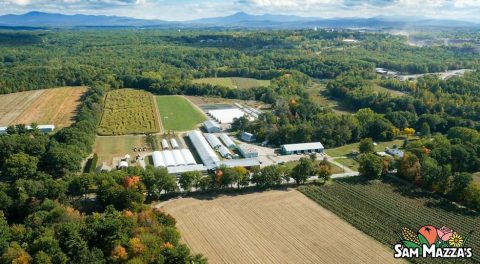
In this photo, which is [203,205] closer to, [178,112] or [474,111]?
[178,112]

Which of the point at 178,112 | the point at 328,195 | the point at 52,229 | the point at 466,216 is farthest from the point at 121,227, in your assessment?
the point at 178,112

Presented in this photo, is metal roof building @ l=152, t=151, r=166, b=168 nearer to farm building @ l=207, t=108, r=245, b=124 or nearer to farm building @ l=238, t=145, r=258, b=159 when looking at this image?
farm building @ l=238, t=145, r=258, b=159

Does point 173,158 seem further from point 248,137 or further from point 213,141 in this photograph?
point 248,137

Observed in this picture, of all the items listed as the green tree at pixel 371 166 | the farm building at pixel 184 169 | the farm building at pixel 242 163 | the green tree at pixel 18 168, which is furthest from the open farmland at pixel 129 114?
the green tree at pixel 371 166

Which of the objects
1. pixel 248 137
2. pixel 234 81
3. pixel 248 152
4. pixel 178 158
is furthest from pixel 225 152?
pixel 234 81

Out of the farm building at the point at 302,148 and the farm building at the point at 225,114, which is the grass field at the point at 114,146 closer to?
the farm building at the point at 225,114

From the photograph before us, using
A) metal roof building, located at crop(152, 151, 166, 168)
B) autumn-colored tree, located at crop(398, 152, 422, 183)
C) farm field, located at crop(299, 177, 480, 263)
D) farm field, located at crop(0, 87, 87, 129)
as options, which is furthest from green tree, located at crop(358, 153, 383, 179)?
farm field, located at crop(0, 87, 87, 129)
